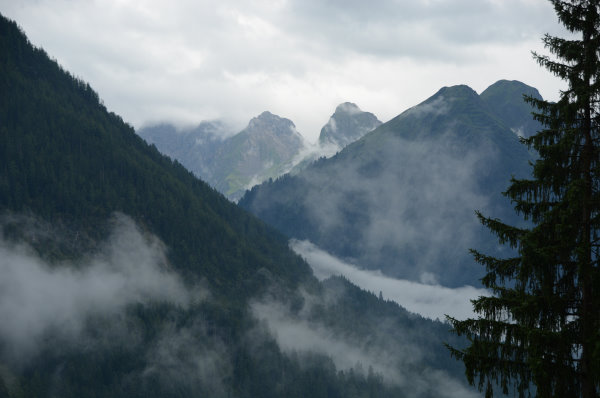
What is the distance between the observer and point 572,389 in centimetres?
1961

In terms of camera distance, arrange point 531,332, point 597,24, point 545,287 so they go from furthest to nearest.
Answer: point 597,24, point 545,287, point 531,332

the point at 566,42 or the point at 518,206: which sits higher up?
the point at 566,42

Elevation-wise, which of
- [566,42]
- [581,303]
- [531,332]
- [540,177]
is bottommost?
[531,332]

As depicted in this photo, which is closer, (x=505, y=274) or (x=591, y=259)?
(x=591, y=259)

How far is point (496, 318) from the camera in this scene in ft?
68.8

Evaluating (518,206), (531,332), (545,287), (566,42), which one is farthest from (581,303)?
(566,42)

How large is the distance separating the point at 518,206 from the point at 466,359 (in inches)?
254

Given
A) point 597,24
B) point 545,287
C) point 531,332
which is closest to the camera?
point 531,332

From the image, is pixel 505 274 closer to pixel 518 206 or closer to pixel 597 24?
pixel 518 206

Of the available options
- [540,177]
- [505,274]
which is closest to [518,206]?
[540,177]

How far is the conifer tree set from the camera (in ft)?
64.4

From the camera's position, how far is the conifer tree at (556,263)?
1964 cm

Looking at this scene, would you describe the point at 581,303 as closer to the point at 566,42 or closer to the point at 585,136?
the point at 585,136

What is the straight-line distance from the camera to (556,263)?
20.6 metres
